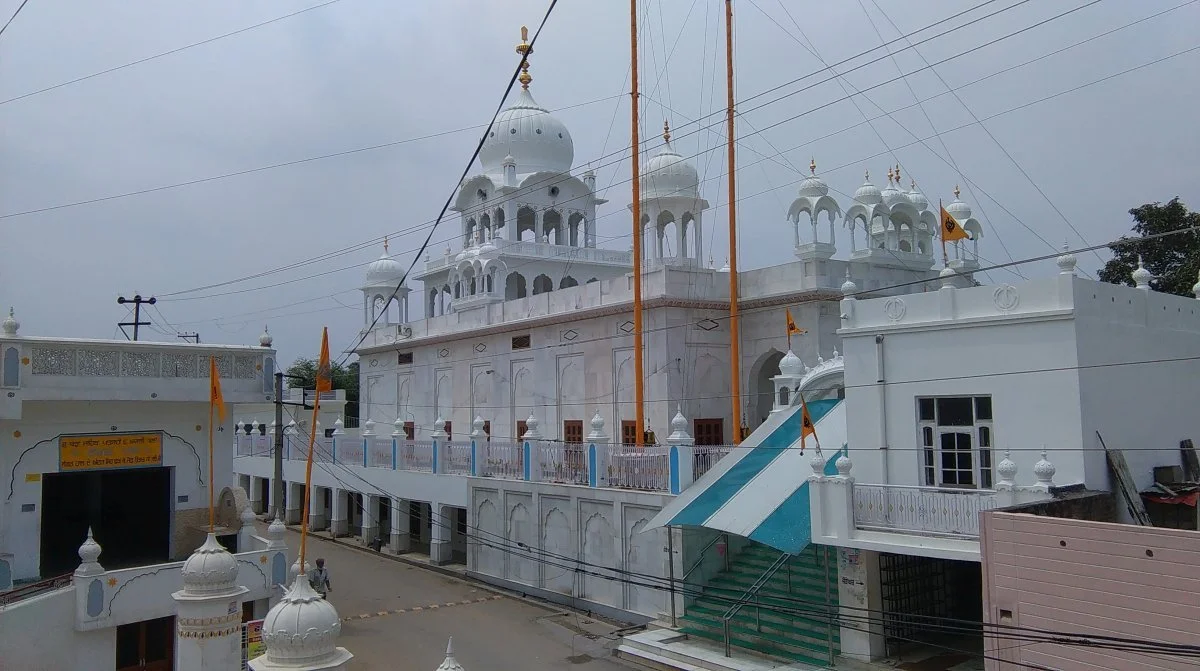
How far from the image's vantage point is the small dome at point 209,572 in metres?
8.73

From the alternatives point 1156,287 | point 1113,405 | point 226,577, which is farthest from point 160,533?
point 1156,287

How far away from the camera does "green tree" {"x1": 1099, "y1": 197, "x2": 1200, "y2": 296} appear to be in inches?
895

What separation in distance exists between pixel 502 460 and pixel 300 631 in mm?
13511

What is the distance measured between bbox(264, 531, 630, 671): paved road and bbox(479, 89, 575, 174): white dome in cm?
1669

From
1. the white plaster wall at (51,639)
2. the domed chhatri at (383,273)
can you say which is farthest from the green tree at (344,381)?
the white plaster wall at (51,639)

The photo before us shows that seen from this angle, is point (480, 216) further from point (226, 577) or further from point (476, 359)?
point (226, 577)

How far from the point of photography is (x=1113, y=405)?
11.7 meters

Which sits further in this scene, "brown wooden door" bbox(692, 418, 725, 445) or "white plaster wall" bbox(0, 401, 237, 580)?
"brown wooden door" bbox(692, 418, 725, 445)

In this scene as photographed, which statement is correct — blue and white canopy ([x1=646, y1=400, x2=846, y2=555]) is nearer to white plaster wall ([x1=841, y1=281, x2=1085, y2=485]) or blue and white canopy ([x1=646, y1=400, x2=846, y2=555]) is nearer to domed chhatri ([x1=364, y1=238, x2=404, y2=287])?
white plaster wall ([x1=841, y1=281, x2=1085, y2=485])

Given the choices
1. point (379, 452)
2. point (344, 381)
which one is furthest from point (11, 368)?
point (344, 381)

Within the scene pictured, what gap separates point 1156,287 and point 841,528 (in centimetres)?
1696

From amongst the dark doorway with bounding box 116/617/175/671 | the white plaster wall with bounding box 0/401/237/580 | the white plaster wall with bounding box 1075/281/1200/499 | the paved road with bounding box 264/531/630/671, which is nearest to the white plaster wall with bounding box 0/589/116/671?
the dark doorway with bounding box 116/617/175/671

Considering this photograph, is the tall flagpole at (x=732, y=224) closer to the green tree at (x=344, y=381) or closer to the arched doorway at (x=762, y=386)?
the arched doorway at (x=762, y=386)

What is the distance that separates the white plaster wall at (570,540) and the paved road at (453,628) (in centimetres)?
57
